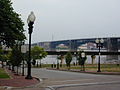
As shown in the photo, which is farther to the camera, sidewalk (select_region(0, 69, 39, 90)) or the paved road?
sidewalk (select_region(0, 69, 39, 90))

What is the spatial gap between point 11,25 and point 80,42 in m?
159

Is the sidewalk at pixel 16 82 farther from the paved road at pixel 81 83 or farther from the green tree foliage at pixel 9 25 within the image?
the green tree foliage at pixel 9 25

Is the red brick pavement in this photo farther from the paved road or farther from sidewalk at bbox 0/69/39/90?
the paved road

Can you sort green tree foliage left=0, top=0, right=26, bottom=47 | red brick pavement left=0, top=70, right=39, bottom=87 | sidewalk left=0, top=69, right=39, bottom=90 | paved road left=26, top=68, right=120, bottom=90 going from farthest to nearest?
green tree foliage left=0, top=0, right=26, bottom=47 < red brick pavement left=0, top=70, right=39, bottom=87 < sidewalk left=0, top=69, right=39, bottom=90 < paved road left=26, top=68, right=120, bottom=90

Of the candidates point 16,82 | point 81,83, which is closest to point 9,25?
point 16,82

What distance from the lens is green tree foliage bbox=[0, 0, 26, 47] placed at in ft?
72.2

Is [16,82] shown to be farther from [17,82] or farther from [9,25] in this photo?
[9,25]

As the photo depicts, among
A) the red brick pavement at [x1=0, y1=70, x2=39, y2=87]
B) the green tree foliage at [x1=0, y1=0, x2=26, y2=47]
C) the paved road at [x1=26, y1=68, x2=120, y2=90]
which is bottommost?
the paved road at [x1=26, y1=68, x2=120, y2=90]

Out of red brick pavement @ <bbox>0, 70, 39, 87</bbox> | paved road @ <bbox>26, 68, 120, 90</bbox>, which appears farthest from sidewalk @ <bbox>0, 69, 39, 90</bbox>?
paved road @ <bbox>26, 68, 120, 90</bbox>

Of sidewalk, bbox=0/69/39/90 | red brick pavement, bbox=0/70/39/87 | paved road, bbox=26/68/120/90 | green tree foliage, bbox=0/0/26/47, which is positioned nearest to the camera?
paved road, bbox=26/68/120/90

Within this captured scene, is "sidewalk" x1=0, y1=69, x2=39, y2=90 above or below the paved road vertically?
above

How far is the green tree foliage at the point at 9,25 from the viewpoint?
22005mm

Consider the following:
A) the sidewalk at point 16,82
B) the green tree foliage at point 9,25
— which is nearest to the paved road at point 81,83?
the sidewalk at point 16,82

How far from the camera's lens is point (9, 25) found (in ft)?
74.4
